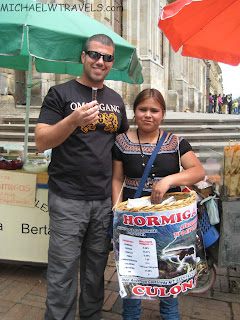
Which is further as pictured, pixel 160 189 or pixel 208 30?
pixel 208 30

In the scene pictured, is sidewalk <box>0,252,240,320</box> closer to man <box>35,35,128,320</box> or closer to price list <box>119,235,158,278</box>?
man <box>35,35,128,320</box>

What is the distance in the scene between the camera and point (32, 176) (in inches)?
117

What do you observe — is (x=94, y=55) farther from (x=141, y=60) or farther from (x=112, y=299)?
(x=141, y=60)

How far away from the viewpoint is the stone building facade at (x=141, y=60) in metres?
9.02

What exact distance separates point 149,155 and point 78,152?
1.55ft

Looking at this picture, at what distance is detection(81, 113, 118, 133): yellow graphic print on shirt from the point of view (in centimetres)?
204

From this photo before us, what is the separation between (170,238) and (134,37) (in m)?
15.0

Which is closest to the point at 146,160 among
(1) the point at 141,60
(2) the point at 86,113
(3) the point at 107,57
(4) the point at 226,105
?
(2) the point at 86,113

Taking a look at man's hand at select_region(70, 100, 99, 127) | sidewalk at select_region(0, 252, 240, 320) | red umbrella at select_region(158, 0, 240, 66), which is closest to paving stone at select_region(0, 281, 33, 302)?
sidewalk at select_region(0, 252, 240, 320)

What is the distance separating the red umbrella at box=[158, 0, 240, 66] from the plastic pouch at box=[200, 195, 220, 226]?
5.10 ft

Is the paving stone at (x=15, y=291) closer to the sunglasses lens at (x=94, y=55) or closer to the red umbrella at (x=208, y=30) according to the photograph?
the sunglasses lens at (x=94, y=55)

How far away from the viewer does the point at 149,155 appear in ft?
6.81

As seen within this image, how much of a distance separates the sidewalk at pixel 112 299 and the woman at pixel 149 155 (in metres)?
0.52

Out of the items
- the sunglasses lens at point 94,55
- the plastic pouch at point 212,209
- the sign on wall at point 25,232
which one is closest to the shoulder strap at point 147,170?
the sunglasses lens at point 94,55
